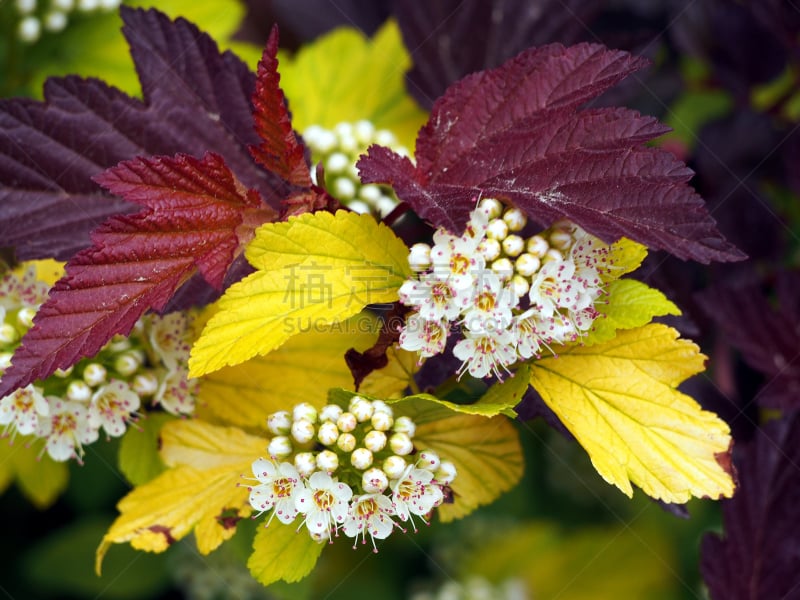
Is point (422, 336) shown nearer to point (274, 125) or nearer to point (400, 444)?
point (400, 444)

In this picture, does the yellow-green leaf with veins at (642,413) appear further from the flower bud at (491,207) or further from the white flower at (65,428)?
the white flower at (65,428)

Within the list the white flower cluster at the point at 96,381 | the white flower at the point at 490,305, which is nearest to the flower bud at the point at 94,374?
the white flower cluster at the point at 96,381

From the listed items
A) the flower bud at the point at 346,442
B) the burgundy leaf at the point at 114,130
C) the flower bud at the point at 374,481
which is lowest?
the flower bud at the point at 374,481

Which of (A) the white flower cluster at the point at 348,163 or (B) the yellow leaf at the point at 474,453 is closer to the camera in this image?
(B) the yellow leaf at the point at 474,453

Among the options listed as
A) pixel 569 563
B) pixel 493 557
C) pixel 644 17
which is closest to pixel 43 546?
pixel 493 557

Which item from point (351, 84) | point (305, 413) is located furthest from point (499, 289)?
point (351, 84)

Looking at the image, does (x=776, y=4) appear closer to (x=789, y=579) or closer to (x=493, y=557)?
(x=789, y=579)
